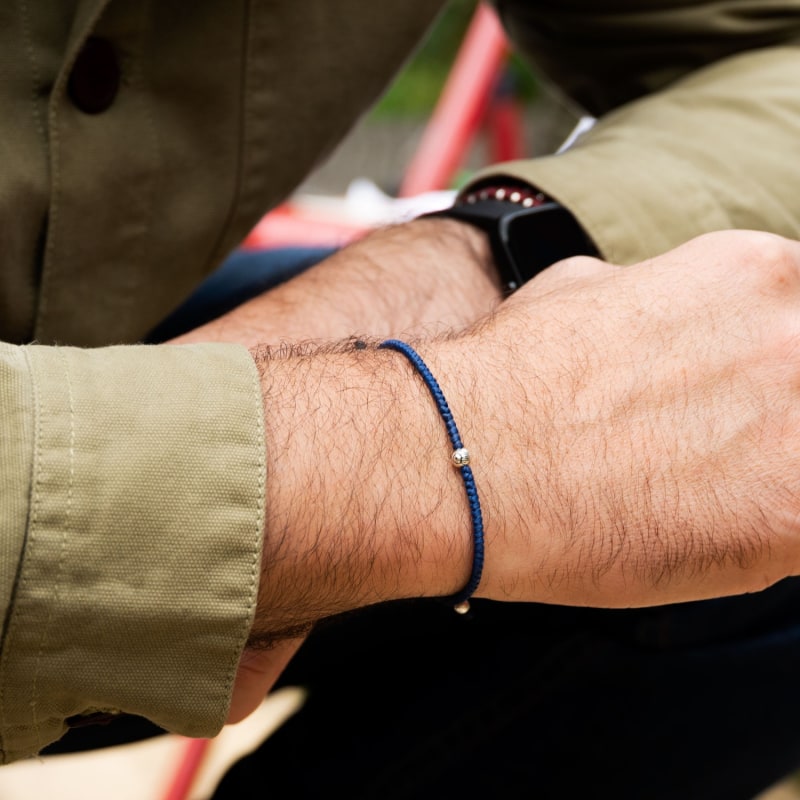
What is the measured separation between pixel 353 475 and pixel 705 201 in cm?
38

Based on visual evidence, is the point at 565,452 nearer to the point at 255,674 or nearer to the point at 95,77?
the point at 255,674

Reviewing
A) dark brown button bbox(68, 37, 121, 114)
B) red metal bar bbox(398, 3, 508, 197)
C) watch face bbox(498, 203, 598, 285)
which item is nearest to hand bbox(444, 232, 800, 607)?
watch face bbox(498, 203, 598, 285)

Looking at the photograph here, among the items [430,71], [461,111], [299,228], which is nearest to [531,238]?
[299,228]

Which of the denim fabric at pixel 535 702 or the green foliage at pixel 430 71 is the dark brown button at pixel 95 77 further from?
the green foliage at pixel 430 71

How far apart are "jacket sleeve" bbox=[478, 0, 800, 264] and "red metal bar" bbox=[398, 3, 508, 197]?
3.37 ft

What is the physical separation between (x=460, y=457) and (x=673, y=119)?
0.44 m

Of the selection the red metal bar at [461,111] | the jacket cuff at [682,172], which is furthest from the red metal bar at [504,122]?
the jacket cuff at [682,172]

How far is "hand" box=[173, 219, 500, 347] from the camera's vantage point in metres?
0.69

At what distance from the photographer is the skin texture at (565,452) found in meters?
0.49

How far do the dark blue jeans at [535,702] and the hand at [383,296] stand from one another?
0.22 m

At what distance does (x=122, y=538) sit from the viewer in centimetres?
45

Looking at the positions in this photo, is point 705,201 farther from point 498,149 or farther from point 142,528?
point 498,149

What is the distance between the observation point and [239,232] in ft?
2.65

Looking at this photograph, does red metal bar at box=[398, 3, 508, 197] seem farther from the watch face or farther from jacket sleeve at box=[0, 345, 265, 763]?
jacket sleeve at box=[0, 345, 265, 763]
